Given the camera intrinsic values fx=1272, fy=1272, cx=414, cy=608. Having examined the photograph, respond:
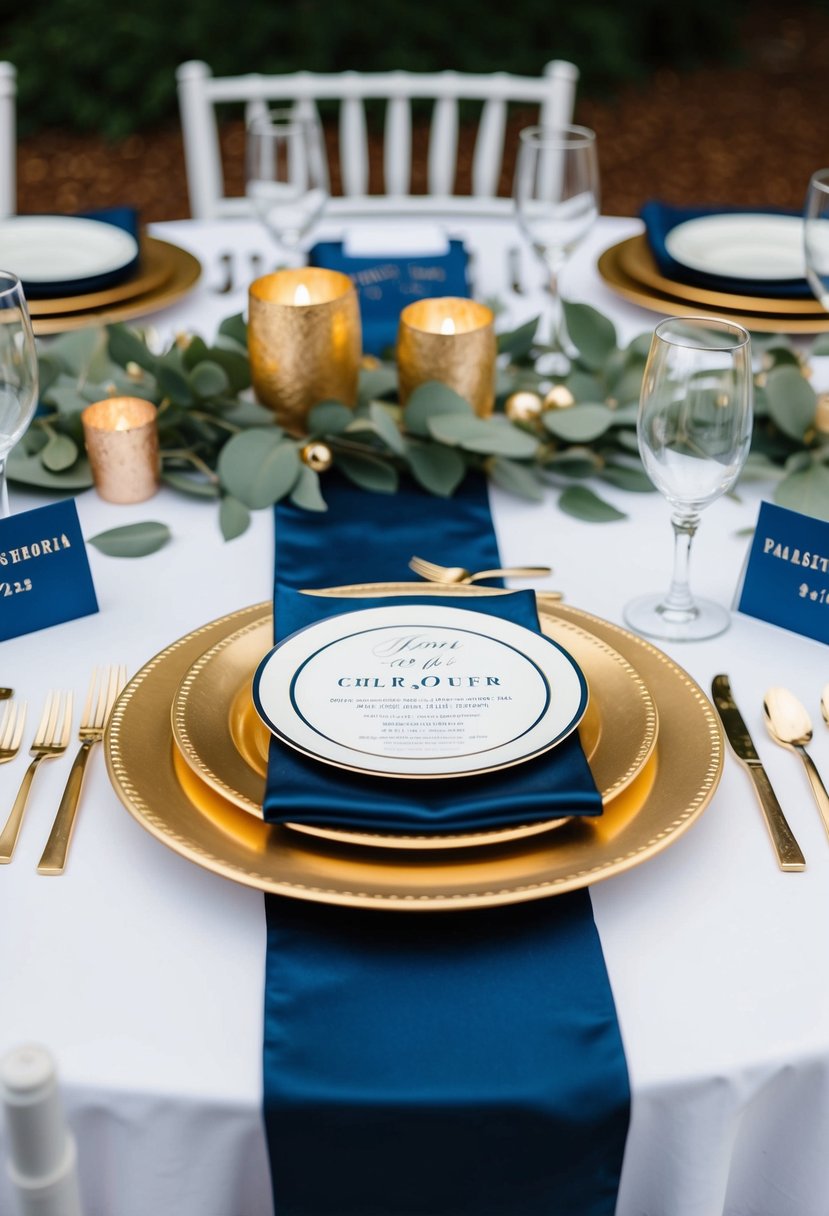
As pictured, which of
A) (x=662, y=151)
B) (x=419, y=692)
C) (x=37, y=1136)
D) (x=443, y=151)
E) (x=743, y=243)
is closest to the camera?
(x=37, y=1136)

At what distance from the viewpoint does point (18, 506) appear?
46.4 inches

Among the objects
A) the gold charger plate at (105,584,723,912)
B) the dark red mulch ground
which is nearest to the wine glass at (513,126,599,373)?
the gold charger plate at (105,584,723,912)

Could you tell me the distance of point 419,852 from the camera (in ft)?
2.32

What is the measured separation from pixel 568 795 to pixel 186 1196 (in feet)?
0.95

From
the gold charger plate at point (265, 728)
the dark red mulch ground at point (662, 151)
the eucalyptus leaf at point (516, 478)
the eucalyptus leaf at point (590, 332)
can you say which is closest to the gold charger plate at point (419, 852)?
the gold charger plate at point (265, 728)

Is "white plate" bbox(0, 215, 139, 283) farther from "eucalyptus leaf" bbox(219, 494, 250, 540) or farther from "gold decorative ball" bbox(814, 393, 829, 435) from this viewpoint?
"gold decorative ball" bbox(814, 393, 829, 435)

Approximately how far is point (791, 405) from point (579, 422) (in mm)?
199

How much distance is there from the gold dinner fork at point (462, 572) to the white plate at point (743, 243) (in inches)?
26.9

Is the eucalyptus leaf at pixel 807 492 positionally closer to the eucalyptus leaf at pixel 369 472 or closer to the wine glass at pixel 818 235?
the wine glass at pixel 818 235

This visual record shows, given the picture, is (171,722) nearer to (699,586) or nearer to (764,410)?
(699,586)

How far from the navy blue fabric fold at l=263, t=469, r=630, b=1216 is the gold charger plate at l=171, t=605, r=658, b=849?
1.8 inches

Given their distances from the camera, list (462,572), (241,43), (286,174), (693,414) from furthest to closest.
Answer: (241,43) → (286,174) → (462,572) → (693,414)

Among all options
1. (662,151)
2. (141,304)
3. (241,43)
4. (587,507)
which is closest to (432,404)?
(587,507)

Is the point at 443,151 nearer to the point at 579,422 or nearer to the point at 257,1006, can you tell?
the point at 579,422
